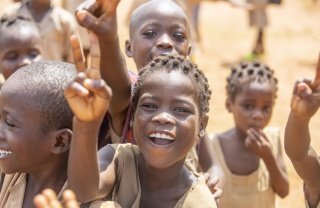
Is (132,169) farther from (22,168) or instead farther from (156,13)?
(156,13)

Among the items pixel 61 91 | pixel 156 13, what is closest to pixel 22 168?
pixel 61 91

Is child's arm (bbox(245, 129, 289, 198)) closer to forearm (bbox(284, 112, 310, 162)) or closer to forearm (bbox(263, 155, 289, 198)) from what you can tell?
forearm (bbox(263, 155, 289, 198))

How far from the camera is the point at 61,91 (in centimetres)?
244

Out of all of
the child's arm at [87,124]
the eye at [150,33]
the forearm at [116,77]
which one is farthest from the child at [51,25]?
the child's arm at [87,124]

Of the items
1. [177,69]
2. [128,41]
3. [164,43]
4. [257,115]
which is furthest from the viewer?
[257,115]

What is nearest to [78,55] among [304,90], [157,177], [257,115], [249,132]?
[157,177]

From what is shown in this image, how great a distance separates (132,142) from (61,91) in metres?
0.53

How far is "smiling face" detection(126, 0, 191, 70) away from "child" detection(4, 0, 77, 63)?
1.63 meters

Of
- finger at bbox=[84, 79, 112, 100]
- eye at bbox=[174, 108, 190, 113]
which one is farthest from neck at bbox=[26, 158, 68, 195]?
finger at bbox=[84, 79, 112, 100]

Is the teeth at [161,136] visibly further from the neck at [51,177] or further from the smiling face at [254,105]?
the smiling face at [254,105]

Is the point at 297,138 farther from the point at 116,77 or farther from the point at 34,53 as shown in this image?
the point at 34,53

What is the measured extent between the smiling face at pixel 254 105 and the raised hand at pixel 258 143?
0.11m

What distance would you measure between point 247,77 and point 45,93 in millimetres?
2051

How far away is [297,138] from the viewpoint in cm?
262
